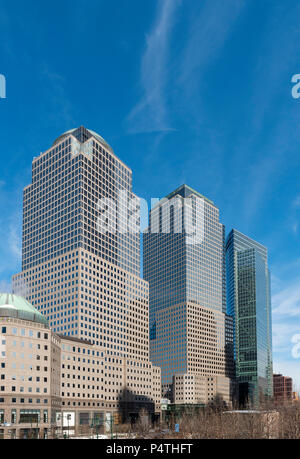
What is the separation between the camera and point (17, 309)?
5743 inches

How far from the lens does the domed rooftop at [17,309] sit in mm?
144000

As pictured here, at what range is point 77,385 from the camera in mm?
187125

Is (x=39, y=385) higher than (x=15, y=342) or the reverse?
the reverse

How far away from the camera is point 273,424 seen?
89.3 meters

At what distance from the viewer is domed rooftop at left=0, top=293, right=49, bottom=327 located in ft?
472

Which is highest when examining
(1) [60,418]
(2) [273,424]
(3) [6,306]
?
(3) [6,306]
